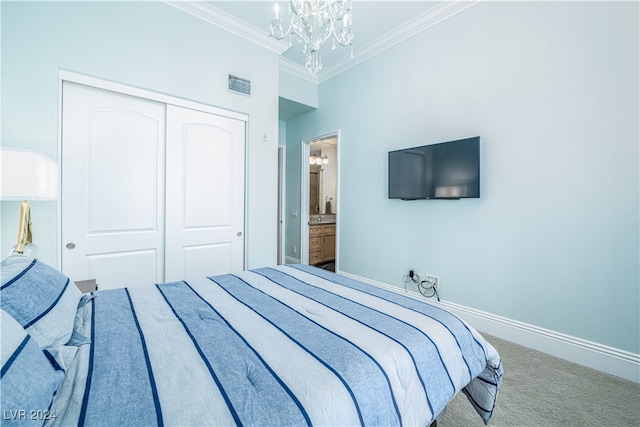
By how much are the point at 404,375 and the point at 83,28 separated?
329cm

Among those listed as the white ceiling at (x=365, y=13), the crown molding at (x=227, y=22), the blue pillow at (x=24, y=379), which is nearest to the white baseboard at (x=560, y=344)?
the blue pillow at (x=24, y=379)

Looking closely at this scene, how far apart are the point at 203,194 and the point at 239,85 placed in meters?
1.33

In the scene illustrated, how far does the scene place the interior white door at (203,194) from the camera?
2662 millimetres

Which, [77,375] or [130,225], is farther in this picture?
[130,225]

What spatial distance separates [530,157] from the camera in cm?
227

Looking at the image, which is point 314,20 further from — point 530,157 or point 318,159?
point 318,159

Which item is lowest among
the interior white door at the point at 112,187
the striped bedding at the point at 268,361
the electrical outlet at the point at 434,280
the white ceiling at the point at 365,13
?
the electrical outlet at the point at 434,280

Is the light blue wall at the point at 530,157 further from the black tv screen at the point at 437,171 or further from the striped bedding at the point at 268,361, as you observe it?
the striped bedding at the point at 268,361

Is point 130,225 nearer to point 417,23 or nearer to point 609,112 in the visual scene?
point 417,23

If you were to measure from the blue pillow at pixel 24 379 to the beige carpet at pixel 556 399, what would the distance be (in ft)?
5.72

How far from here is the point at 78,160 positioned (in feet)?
7.14

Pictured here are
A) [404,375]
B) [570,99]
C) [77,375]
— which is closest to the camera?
[77,375]

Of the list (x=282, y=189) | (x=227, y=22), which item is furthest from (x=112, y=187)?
(x=282, y=189)

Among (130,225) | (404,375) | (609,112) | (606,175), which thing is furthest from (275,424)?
(609,112)
